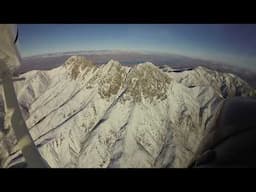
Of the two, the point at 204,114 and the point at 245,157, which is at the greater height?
the point at 204,114

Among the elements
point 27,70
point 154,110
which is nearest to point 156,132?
point 154,110
